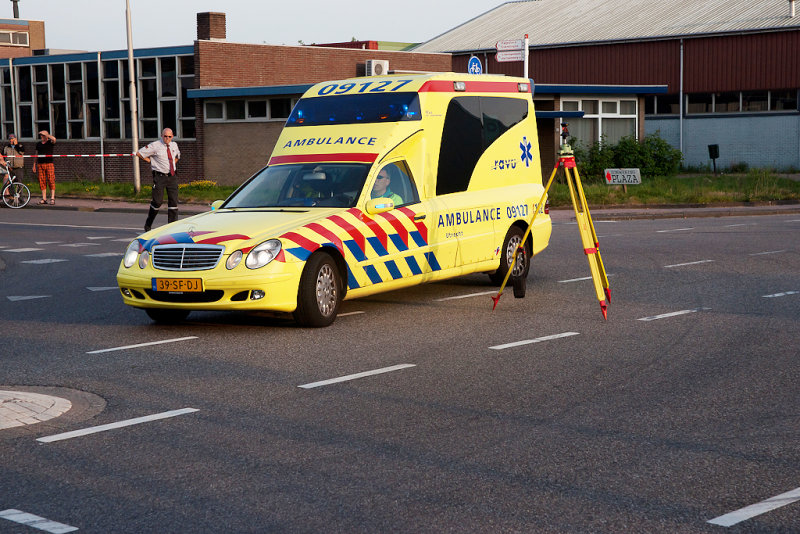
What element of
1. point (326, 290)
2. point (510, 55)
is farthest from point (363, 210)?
point (510, 55)

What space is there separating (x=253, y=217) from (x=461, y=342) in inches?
101

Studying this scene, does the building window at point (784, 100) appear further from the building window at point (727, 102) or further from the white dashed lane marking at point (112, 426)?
the white dashed lane marking at point (112, 426)

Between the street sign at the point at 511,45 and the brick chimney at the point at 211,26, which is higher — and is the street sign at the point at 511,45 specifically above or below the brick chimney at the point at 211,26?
below

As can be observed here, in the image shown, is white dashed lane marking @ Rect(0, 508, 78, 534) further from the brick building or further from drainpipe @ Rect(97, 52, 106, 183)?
drainpipe @ Rect(97, 52, 106, 183)

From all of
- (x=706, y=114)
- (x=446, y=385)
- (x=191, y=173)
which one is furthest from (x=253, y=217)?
(x=706, y=114)

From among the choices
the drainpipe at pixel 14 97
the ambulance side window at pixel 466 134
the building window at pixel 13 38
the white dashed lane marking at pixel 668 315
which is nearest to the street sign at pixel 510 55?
the ambulance side window at pixel 466 134

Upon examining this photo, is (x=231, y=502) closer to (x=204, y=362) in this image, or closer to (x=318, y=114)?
(x=204, y=362)

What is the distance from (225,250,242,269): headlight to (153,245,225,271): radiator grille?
106mm

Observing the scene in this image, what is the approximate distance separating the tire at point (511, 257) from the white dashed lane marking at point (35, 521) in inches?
326

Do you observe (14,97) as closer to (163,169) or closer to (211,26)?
(211,26)

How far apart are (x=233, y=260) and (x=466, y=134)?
383 cm

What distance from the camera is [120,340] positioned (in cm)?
973

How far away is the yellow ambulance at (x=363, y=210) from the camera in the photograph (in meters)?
9.86

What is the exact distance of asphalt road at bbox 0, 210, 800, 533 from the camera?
16.3ft
